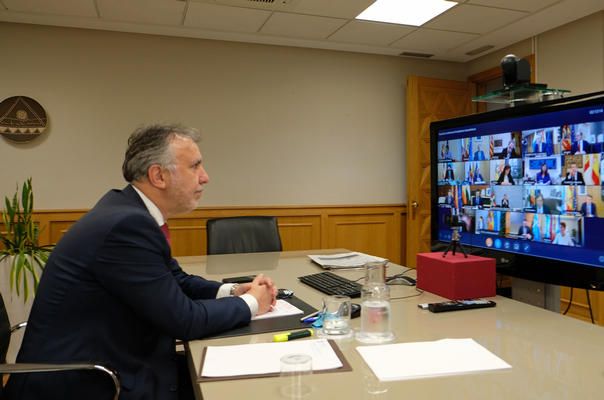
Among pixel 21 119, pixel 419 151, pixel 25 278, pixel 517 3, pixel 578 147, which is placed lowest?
pixel 25 278

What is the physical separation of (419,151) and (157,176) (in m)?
3.79

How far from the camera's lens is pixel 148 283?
1.09 metres

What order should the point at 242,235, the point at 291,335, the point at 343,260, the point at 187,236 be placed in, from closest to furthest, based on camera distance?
the point at 291,335 → the point at 343,260 → the point at 242,235 → the point at 187,236

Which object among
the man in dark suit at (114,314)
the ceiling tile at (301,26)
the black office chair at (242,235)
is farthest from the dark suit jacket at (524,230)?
the ceiling tile at (301,26)

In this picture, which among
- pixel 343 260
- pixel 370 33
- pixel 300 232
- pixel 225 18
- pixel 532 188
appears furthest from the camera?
pixel 300 232

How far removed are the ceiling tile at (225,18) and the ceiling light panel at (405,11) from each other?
0.84 meters

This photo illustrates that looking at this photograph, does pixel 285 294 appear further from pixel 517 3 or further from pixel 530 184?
pixel 517 3

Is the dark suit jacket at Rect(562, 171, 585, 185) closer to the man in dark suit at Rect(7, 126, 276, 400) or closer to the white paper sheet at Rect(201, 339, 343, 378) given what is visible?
the white paper sheet at Rect(201, 339, 343, 378)

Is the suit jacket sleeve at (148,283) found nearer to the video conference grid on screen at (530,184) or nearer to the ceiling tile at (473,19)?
the video conference grid on screen at (530,184)

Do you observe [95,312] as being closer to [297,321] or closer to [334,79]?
[297,321]

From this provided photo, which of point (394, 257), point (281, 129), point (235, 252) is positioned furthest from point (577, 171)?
point (394, 257)

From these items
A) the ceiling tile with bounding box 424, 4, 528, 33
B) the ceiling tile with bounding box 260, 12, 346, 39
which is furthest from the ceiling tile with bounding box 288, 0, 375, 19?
the ceiling tile with bounding box 424, 4, 528, 33

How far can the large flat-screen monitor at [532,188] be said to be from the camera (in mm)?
1160

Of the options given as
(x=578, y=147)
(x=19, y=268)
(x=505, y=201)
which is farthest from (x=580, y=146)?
(x=19, y=268)
